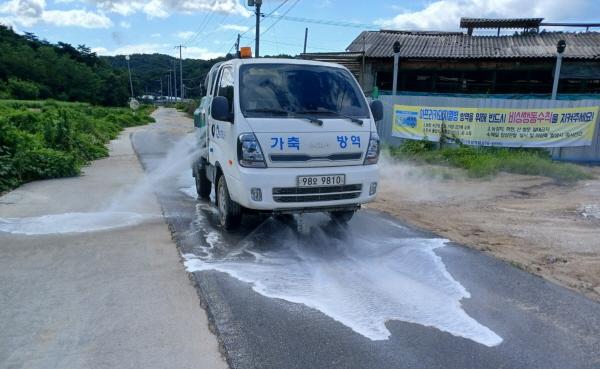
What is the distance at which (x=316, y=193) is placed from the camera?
5234mm

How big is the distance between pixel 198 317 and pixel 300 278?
1180 millimetres

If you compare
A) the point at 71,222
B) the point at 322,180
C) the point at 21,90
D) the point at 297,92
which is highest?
the point at 21,90

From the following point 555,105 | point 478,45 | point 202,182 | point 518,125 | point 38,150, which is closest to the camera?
point 202,182

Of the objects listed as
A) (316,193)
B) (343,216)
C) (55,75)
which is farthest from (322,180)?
(55,75)

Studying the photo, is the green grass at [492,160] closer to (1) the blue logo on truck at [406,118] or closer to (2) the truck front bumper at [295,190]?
(1) the blue logo on truck at [406,118]

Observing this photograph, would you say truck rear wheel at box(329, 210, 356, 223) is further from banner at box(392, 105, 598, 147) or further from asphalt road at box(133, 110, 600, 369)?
banner at box(392, 105, 598, 147)

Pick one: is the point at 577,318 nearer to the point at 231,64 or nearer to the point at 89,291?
the point at 89,291

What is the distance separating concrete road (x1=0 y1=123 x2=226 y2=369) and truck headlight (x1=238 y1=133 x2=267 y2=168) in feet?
4.48

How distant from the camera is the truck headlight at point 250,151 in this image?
16.8 ft

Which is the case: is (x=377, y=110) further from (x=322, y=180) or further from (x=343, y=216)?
(x=343, y=216)

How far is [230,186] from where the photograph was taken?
558cm

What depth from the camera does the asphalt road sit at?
3.19 metres

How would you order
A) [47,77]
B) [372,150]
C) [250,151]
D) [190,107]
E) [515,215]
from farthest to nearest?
[47,77]
[190,107]
[515,215]
[372,150]
[250,151]

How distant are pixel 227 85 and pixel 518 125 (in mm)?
8867
